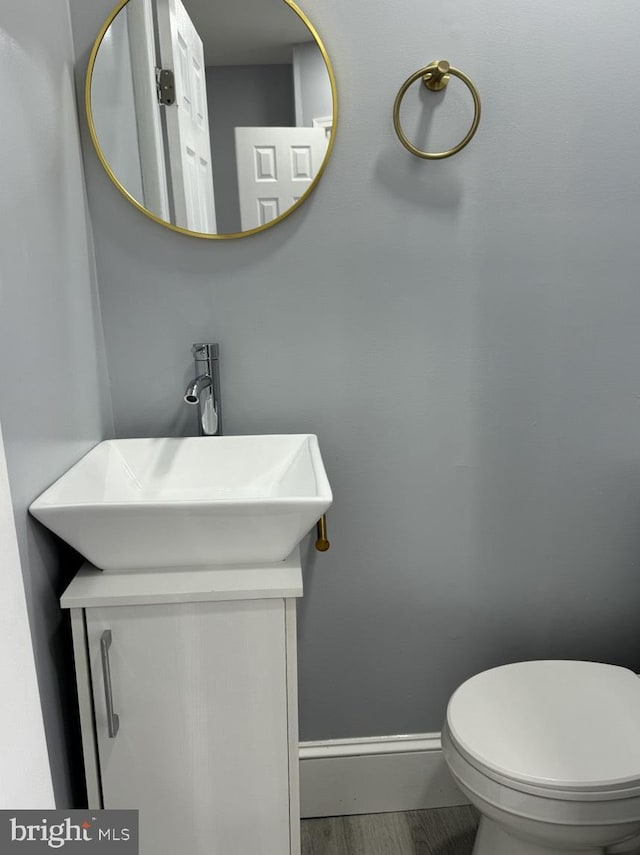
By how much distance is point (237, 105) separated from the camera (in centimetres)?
141

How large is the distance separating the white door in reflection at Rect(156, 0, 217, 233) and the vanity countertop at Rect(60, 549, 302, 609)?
72cm

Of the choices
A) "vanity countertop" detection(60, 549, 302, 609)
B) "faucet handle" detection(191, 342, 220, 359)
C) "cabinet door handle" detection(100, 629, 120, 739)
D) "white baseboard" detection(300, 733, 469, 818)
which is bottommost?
"white baseboard" detection(300, 733, 469, 818)

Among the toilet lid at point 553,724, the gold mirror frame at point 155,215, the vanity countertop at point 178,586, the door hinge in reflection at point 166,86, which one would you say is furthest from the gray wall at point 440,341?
the vanity countertop at point 178,586

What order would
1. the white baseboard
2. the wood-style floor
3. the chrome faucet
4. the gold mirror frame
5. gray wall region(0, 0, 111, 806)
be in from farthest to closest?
1. the white baseboard
2. the wood-style floor
3. the chrome faucet
4. the gold mirror frame
5. gray wall region(0, 0, 111, 806)

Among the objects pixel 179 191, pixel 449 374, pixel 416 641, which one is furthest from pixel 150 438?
pixel 416 641

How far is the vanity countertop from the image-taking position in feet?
3.73

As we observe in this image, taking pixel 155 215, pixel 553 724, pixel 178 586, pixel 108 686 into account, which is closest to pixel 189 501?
pixel 178 586

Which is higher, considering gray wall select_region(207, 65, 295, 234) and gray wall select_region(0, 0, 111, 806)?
gray wall select_region(207, 65, 295, 234)

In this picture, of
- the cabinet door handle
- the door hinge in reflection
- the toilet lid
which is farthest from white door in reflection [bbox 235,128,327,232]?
the toilet lid

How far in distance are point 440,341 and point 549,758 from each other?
0.86 metres

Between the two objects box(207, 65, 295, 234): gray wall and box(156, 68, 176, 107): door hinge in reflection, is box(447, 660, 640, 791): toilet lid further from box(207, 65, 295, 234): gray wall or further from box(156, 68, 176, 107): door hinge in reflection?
box(156, 68, 176, 107): door hinge in reflection

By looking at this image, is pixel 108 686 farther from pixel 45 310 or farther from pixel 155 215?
pixel 155 215

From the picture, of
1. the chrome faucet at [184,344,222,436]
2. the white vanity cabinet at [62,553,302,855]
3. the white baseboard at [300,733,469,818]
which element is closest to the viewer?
the white vanity cabinet at [62,553,302,855]

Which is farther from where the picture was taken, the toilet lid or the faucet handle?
the faucet handle
